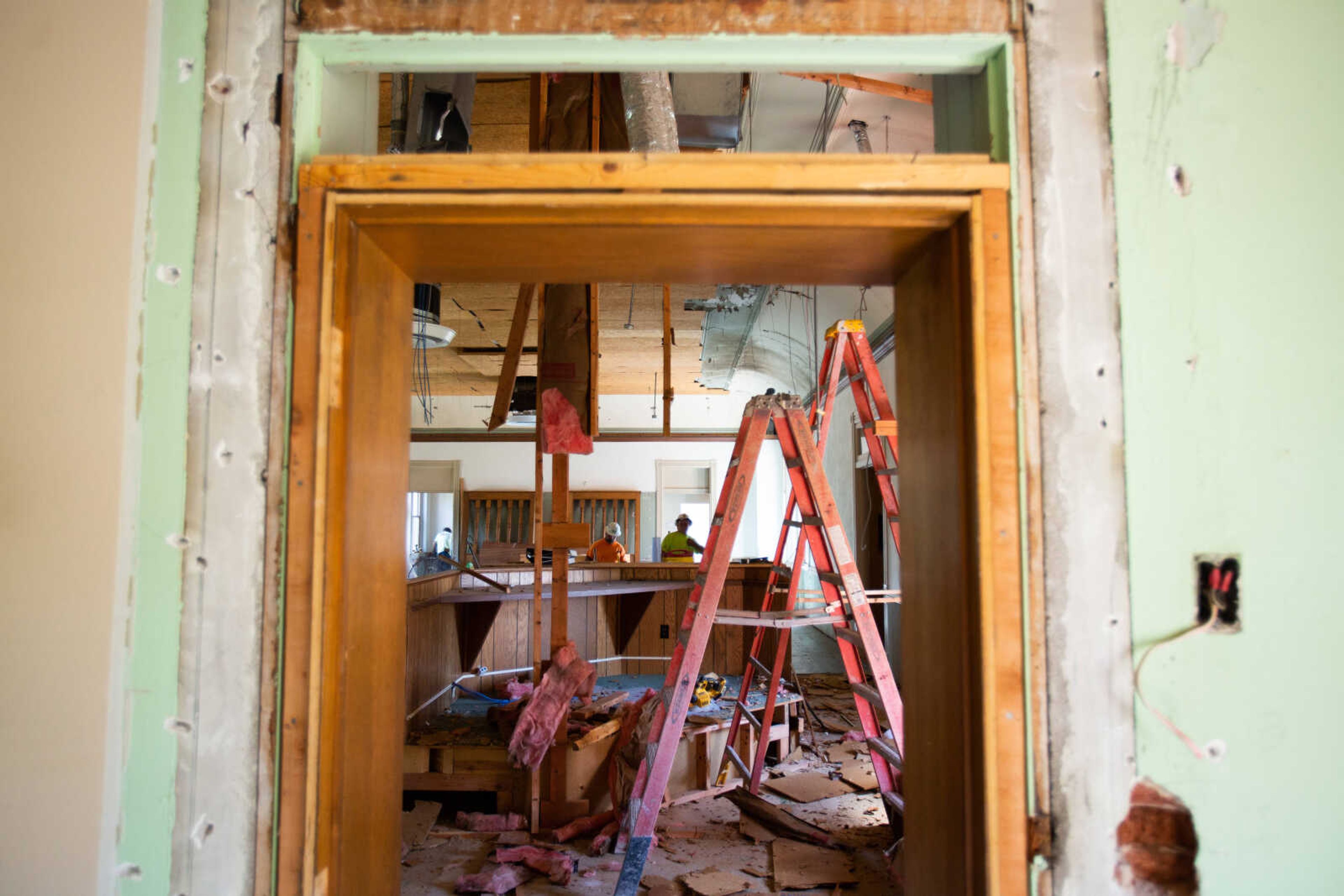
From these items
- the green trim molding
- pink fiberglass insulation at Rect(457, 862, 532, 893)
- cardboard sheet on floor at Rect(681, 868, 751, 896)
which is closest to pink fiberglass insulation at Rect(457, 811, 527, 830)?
pink fiberglass insulation at Rect(457, 862, 532, 893)

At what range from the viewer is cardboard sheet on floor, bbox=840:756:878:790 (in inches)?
157

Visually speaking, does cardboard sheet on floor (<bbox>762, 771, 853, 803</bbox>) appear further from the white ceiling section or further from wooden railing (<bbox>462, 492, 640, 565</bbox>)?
wooden railing (<bbox>462, 492, 640, 565</bbox>)

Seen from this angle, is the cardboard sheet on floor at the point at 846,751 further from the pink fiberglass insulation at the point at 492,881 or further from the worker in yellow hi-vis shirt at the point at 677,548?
the worker in yellow hi-vis shirt at the point at 677,548

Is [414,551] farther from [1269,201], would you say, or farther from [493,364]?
[1269,201]

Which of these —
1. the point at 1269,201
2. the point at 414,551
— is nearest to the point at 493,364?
the point at 414,551

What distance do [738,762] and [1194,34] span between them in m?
3.43

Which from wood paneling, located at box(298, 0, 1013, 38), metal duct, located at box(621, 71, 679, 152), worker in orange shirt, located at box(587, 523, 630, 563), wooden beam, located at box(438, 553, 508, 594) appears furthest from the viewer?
worker in orange shirt, located at box(587, 523, 630, 563)

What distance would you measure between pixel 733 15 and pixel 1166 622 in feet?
4.31

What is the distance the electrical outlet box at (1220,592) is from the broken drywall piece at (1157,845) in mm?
294

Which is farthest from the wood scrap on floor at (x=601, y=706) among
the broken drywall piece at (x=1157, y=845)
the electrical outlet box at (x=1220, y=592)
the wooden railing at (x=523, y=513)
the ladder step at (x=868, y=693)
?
the wooden railing at (x=523, y=513)

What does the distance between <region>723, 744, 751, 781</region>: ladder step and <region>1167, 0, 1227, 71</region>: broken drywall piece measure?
11.1 feet

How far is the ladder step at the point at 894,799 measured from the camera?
9.21 ft

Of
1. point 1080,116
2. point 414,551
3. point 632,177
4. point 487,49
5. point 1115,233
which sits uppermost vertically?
point 487,49

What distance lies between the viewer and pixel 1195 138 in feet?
4.24
